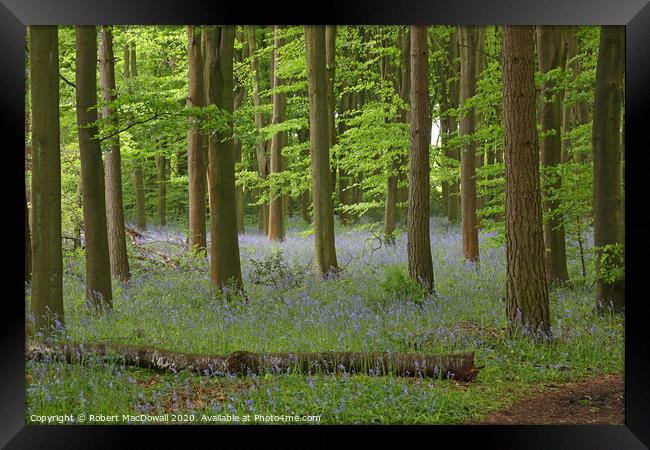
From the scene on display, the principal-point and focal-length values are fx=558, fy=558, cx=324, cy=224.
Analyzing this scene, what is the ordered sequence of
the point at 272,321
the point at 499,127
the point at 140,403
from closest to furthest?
the point at 140,403 → the point at 272,321 → the point at 499,127

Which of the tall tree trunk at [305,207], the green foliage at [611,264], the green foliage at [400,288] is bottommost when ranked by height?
the green foliage at [400,288]

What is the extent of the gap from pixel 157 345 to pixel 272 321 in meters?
1.81

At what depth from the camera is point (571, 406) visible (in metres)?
5.61

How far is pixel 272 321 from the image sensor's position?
8.15 metres

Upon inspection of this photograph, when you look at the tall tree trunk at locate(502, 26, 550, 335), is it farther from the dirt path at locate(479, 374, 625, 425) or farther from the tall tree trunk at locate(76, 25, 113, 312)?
the tall tree trunk at locate(76, 25, 113, 312)

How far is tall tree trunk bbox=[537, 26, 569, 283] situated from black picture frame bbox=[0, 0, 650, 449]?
4.15 metres

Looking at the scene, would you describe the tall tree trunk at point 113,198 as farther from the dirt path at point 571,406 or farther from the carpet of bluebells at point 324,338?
the dirt path at point 571,406

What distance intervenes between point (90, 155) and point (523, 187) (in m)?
6.26

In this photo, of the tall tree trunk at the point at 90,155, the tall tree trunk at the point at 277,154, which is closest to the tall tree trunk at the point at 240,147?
the tall tree trunk at the point at 277,154

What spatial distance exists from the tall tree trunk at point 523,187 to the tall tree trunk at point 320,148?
537 centimetres

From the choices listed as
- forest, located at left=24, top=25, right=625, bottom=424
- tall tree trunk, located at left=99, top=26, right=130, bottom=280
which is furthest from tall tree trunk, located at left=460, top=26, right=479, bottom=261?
tall tree trunk, located at left=99, top=26, right=130, bottom=280

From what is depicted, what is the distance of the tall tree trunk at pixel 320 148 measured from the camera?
1159 cm
